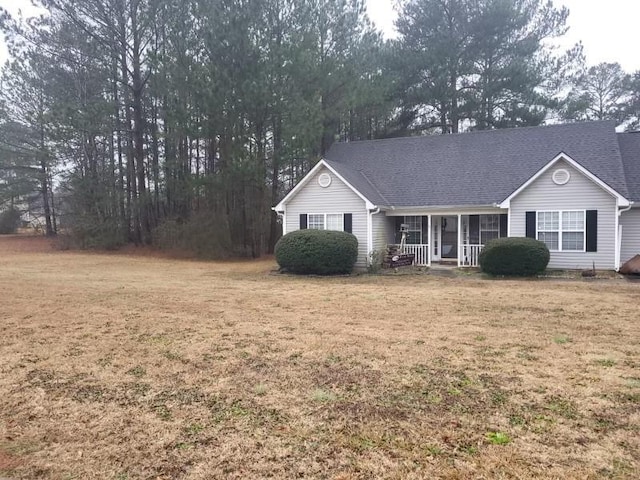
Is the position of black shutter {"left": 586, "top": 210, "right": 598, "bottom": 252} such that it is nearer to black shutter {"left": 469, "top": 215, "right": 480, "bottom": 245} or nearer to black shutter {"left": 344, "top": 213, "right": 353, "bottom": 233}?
black shutter {"left": 469, "top": 215, "right": 480, "bottom": 245}

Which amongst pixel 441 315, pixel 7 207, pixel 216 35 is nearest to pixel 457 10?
pixel 216 35

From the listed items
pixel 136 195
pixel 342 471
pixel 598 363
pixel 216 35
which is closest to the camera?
pixel 342 471

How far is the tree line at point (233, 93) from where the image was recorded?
818 inches

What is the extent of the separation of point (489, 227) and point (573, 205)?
3114 millimetres

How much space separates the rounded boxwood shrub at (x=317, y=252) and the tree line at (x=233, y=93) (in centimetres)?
575

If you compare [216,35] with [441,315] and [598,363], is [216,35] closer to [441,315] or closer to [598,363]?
[441,315]

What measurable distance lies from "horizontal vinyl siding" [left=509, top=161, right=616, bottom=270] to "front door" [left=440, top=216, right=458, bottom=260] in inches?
112

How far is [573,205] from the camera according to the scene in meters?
14.9

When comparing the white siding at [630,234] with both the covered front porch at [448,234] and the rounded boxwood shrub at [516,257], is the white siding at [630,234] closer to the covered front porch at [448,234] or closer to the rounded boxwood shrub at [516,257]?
the rounded boxwood shrub at [516,257]

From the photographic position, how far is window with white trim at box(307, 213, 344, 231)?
57.7 feet

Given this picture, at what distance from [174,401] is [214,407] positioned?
452 millimetres

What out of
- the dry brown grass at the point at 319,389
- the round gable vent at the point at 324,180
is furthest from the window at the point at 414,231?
the dry brown grass at the point at 319,389

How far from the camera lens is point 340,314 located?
859cm

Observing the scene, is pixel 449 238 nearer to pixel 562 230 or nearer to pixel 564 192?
pixel 562 230
